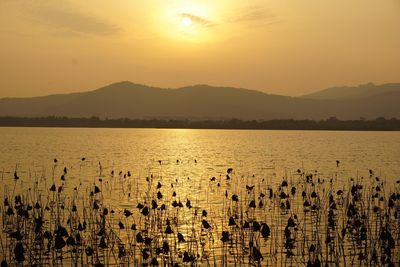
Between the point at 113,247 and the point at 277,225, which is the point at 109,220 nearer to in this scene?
the point at 113,247

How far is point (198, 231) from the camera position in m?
24.3

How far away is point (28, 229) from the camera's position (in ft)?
74.6

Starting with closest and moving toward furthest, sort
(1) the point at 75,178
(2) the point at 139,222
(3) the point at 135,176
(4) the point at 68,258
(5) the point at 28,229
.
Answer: (4) the point at 68,258 → (5) the point at 28,229 → (2) the point at 139,222 → (1) the point at 75,178 → (3) the point at 135,176

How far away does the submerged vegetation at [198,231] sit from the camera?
18.1 metres

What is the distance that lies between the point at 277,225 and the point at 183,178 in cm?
2284

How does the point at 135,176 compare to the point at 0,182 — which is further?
the point at 135,176

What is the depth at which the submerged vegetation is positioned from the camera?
1811 centimetres

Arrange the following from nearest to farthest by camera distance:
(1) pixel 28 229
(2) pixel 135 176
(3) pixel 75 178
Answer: (1) pixel 28 229 → (3) pixel 75 178 → (2) pixel 135 176

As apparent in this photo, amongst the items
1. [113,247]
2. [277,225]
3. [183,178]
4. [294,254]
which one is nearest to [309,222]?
[277,225]

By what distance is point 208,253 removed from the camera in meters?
20.8

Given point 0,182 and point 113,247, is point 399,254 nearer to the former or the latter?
A: point 113,247

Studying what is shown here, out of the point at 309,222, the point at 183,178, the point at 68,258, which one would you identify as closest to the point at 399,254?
the point at 309,222

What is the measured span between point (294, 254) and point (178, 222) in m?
7.16

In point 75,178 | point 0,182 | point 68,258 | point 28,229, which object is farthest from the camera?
point 75,178
